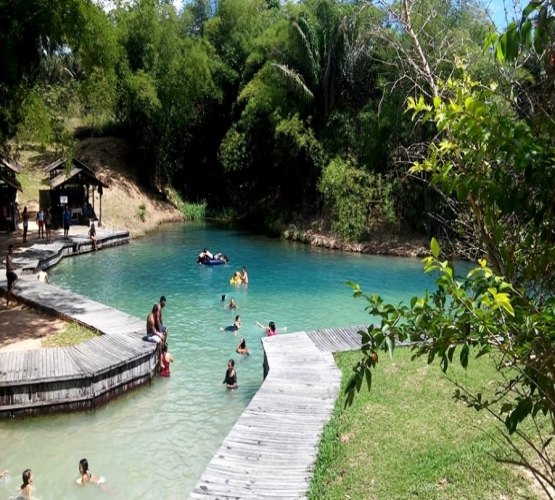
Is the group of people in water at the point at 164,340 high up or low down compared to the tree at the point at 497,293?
down

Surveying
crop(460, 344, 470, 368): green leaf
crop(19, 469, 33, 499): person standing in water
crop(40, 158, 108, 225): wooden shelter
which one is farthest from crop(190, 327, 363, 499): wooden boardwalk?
crop(40, 158, 108, 225): wooden shelter

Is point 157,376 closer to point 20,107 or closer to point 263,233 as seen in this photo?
point 20,107

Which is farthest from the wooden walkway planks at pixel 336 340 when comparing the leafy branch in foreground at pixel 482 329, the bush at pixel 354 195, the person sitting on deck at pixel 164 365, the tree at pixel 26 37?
the bush at pixel 354 195

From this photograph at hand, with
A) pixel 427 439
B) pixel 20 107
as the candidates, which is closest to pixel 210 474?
pixel 427 439

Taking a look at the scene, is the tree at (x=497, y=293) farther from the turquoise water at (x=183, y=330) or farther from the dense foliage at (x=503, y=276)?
the turquoise water at (x=183, y=330)

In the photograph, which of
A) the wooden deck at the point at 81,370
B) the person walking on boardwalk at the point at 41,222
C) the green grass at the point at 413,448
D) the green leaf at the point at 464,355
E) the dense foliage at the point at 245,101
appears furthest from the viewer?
the person walking on boardwalk at the point at 41,222

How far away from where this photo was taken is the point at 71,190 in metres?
28.5

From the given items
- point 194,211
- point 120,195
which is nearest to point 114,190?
point 120,195

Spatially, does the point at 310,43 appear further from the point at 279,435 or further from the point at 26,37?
the point at 279,435

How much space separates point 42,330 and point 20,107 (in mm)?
7162

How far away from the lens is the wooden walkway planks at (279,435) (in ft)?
22.7

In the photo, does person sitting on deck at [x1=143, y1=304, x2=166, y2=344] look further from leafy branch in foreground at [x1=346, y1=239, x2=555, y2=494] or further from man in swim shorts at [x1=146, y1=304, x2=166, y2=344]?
leafy branch in foreground at [x1=346, y1=239, x2=555, y2=494]

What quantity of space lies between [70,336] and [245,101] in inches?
950

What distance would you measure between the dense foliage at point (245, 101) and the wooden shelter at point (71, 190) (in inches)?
76.8
